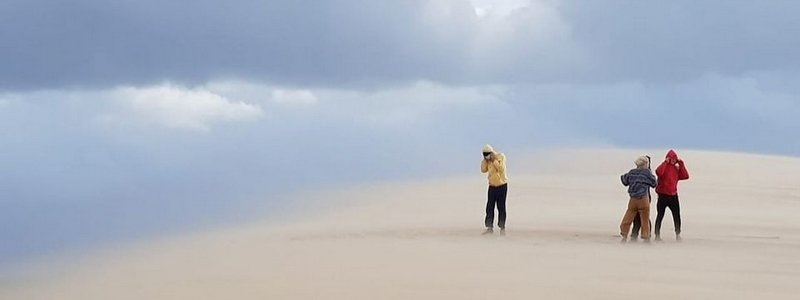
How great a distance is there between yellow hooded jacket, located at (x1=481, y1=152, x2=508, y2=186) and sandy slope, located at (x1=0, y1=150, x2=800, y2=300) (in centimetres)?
92

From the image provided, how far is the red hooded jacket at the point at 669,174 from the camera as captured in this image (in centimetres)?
1581

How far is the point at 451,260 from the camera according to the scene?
543 inches

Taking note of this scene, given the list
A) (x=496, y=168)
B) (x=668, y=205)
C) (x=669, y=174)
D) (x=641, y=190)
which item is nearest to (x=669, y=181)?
(x=669, y=174)

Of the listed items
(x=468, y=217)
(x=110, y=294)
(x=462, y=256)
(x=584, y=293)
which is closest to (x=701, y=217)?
(x=468, y=217)

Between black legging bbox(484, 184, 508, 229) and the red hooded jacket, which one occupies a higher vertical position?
the red hooded jacket

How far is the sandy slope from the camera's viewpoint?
11.8 m

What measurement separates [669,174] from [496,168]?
262 cm

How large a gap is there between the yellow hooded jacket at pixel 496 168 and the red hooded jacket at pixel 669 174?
7.76ft

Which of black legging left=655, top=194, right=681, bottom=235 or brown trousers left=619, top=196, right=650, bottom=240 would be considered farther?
black legging left=655, top=194, right=681, bottom=235

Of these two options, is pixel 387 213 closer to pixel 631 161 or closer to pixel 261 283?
→ pixel 261 283

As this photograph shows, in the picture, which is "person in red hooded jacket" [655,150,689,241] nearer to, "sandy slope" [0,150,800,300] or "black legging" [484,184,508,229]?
"sandy slope" [0,150,800,300]

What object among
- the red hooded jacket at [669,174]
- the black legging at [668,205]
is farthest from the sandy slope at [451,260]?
the red hooded jacket at [669,174]

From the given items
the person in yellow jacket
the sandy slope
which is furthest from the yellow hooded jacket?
the sandy slope

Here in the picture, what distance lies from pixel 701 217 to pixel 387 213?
6317mm
